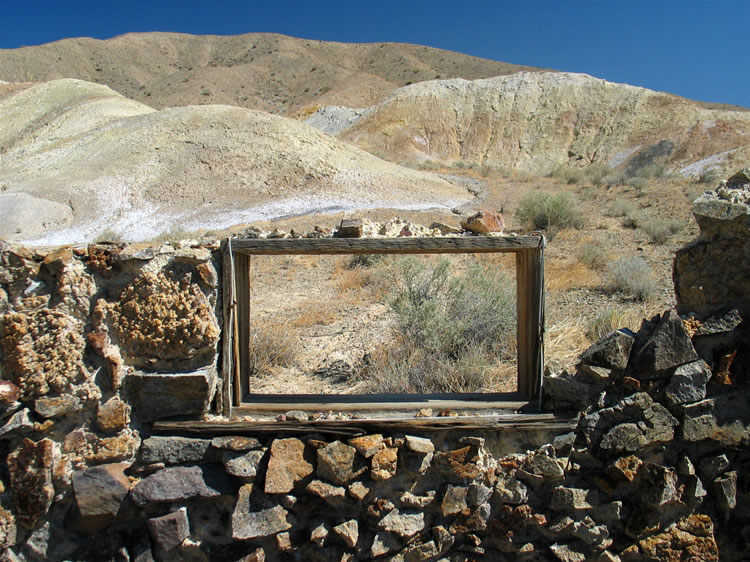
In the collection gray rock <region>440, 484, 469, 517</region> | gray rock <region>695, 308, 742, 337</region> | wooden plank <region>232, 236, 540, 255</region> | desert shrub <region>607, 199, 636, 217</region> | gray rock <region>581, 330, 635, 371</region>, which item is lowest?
gray rock <region>440, 484, 469, 517</region>

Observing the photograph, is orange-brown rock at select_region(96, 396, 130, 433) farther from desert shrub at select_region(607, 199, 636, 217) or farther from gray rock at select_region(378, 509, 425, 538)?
desert shrub at select_region(607, 199, 636, 217)

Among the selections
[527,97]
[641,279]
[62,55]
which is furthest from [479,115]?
[62,55]

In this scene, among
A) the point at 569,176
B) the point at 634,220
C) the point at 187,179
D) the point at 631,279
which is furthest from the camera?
the point at 569,176

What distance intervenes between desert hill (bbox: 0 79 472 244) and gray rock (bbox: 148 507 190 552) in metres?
10.8

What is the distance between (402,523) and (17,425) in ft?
5.48

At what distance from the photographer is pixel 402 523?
7.85ft

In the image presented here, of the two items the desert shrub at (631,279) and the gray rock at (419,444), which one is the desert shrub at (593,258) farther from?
the gray rock at (419,444)

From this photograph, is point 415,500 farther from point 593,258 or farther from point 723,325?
point 593,258

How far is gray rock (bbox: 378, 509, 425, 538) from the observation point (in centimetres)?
238

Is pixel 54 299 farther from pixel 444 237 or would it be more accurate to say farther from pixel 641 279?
pixel 641 279

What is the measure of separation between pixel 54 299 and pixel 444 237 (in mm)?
1742

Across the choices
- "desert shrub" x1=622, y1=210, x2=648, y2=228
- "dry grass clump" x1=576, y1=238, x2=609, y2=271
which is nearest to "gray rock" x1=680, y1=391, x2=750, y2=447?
"dry grass clump" x1=576, y1=238, x2=609, y2=271

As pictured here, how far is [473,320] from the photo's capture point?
514cm

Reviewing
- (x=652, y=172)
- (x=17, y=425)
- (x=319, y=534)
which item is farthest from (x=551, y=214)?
(x=652, y=172)
